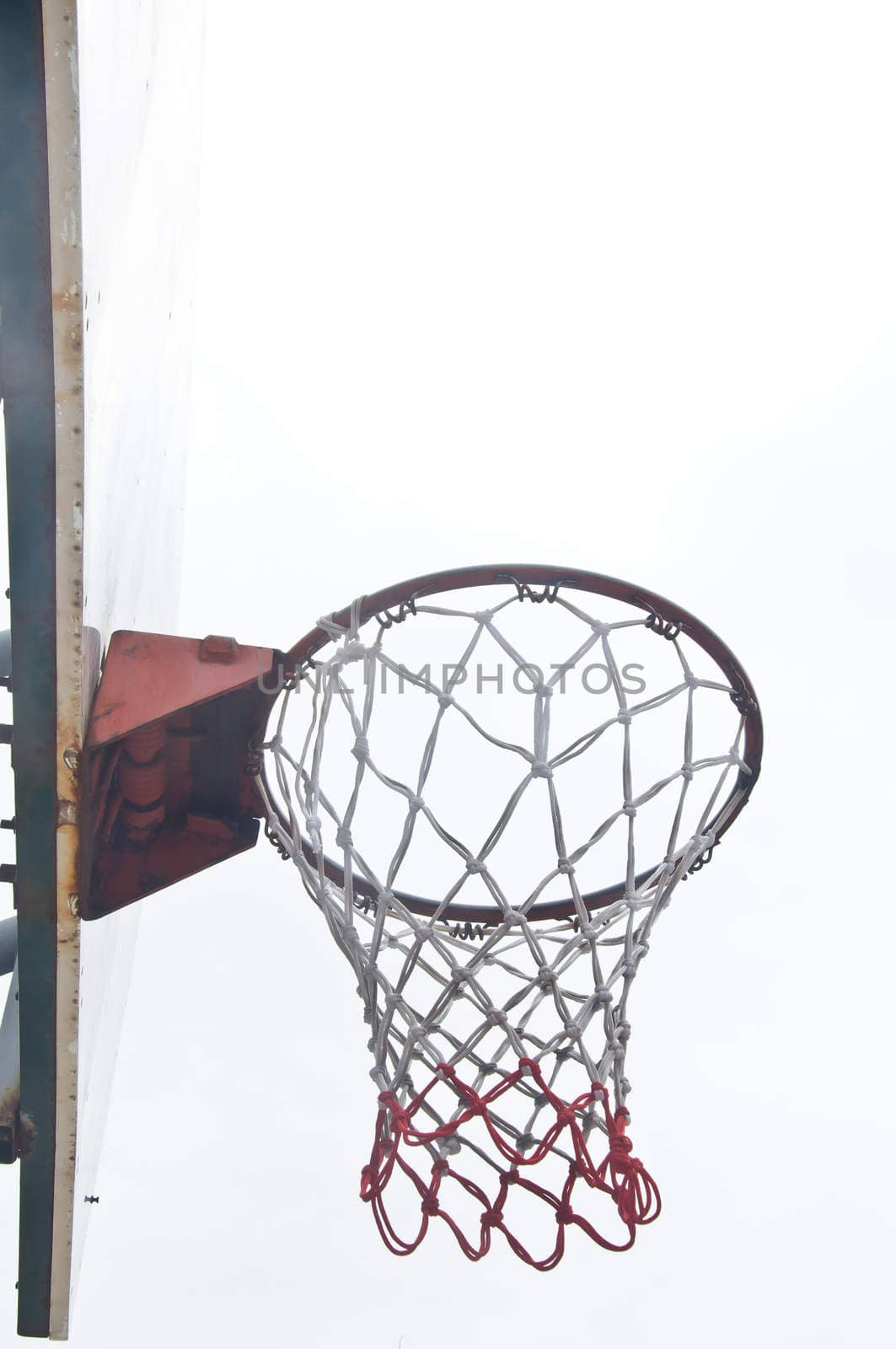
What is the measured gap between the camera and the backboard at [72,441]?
1880 mm

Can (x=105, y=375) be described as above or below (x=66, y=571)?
above

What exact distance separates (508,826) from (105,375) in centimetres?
168

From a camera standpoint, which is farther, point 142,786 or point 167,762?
point 167,762

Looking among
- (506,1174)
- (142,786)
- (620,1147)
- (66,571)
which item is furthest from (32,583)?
(620,1147)

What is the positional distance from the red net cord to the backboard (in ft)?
2.54

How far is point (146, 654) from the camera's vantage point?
2775 millimetres

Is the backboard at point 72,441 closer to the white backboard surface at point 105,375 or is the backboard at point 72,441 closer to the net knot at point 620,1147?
the white backboard surface at point 105,375

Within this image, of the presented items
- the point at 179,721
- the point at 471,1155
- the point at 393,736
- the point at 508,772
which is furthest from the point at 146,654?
the point at 471,1155

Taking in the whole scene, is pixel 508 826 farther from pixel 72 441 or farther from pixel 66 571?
pixel 72 441

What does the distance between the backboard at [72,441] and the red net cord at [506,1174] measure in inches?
30.5

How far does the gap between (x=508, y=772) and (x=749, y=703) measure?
76cm

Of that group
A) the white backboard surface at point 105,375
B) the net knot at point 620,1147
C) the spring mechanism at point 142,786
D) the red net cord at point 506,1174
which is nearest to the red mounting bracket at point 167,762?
the spring mechanism at point 142,786

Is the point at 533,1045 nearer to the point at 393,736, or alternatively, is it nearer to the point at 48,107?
the point at 393,736

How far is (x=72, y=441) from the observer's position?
6.88ft
